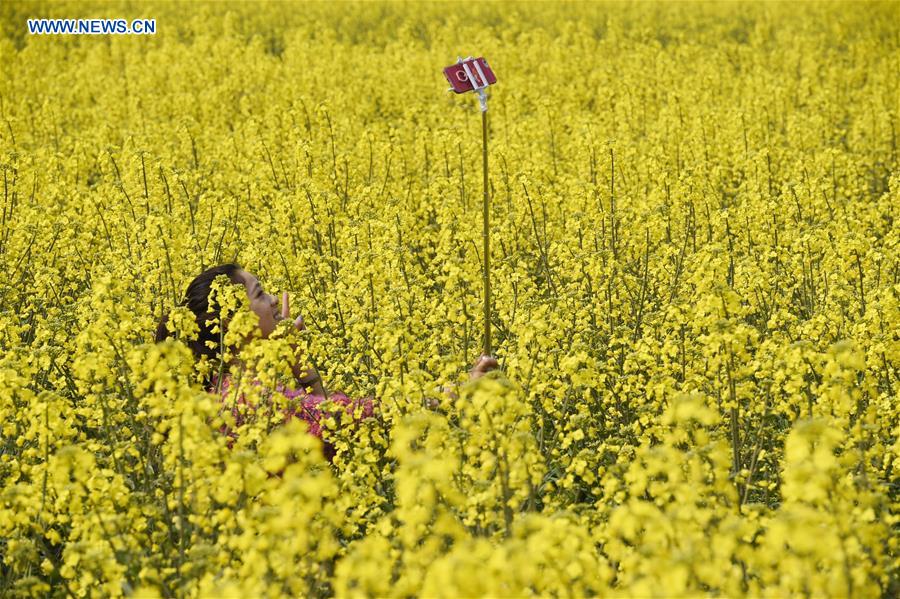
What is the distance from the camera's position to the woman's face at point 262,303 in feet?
19.3

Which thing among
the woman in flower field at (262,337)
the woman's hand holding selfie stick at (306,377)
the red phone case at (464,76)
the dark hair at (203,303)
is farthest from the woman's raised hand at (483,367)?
the red phone case at (464,76)

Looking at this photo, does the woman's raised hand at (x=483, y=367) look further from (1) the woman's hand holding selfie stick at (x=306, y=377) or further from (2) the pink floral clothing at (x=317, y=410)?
(1) the woman's hand holding selfie stick at (x=306, y=377)

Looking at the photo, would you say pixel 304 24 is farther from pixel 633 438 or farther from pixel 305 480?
A: pixel 305 480

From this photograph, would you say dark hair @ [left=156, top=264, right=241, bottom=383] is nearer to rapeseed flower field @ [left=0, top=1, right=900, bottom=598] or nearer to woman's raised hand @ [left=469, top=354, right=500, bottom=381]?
rapeseed flower field @ [left=0, top=1, right=900, bottom=598]

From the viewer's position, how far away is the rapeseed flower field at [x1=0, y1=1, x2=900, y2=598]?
132 inches

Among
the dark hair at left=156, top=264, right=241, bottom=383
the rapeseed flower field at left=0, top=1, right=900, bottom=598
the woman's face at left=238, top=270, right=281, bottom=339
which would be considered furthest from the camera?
the woman's face at left=238, top=270, right=281, bottom=339

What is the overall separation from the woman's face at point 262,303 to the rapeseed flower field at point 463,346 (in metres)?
0.28

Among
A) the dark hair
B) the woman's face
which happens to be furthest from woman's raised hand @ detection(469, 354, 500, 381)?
the dark hair

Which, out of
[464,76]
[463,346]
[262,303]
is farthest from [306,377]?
[464,76]

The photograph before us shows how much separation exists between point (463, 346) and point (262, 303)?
1.38 m

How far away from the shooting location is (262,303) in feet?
19.4

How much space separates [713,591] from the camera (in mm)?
3721

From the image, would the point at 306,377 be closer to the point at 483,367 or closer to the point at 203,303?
the point at 203,303

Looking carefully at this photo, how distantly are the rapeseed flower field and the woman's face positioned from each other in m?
0.28
